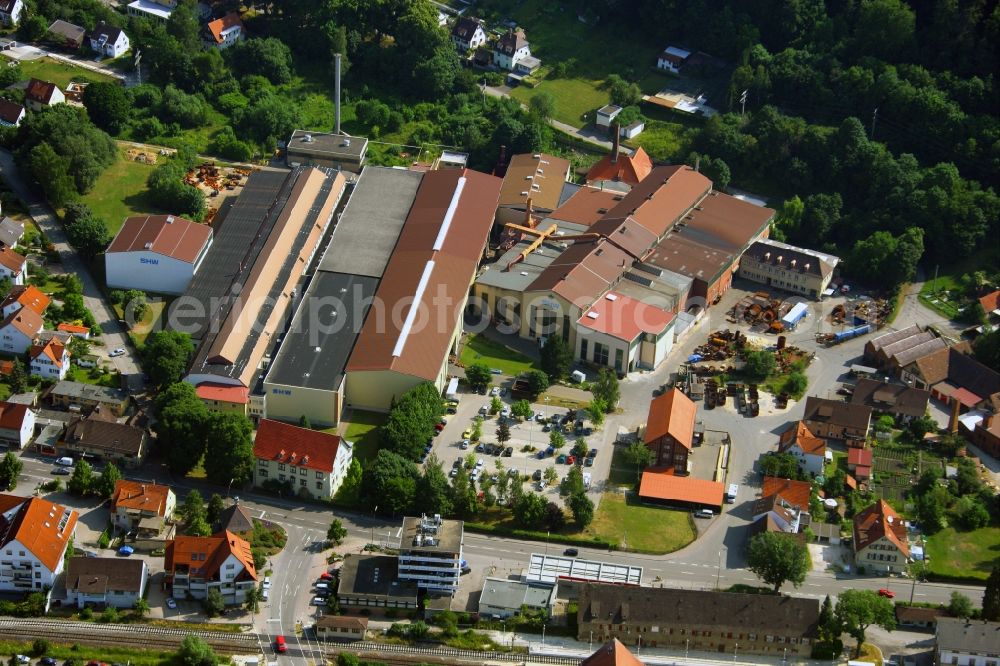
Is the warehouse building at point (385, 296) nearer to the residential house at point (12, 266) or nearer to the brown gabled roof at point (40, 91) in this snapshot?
the residential house at point (12, 266)

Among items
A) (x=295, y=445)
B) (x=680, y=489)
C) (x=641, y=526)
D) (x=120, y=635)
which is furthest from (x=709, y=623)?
(x=120, y=635)

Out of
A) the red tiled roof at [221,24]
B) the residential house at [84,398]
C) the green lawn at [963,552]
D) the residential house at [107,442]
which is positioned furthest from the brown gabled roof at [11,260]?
the green lawn at [963,552]

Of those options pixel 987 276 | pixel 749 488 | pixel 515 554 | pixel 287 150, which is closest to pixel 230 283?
pixel 287 150

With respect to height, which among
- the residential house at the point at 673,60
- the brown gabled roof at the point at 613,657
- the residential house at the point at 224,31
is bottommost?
the brown gabled roof at the point at 613,657

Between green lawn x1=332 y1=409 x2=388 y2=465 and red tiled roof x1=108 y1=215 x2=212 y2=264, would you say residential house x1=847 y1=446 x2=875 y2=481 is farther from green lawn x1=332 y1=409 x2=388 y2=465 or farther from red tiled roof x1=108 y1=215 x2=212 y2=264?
red tiled roof x1=108 y1=215 x2=212 y2=264

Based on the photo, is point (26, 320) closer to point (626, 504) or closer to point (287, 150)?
point (287, 150)
